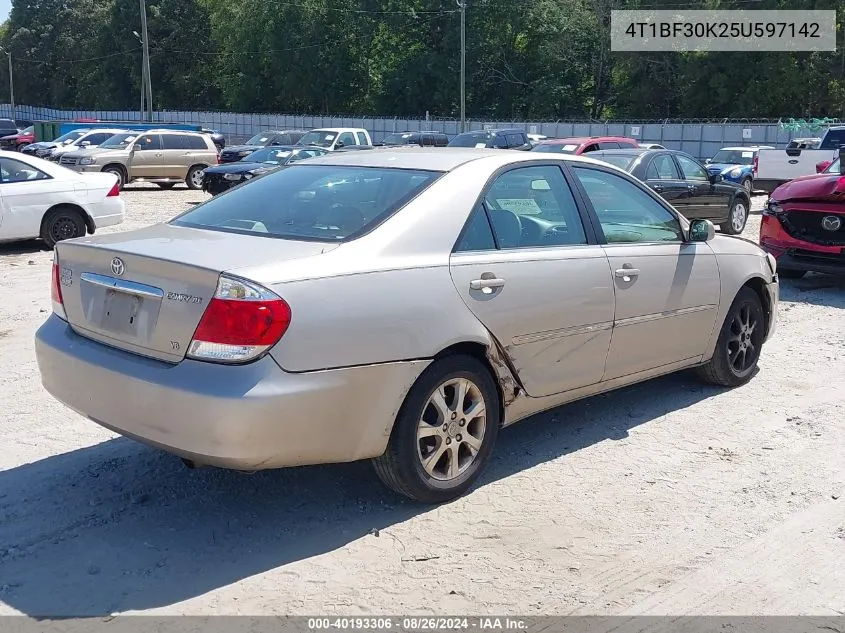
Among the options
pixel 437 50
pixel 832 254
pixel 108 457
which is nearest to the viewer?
pixel 108 457

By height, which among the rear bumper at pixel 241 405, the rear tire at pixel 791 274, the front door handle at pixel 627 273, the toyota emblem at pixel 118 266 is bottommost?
the rear tire at pixel 791 274

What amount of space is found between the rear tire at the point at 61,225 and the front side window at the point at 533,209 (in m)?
9.32

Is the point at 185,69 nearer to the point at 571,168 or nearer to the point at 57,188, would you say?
the point at 57,188

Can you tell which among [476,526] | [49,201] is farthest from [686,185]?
[476,526]

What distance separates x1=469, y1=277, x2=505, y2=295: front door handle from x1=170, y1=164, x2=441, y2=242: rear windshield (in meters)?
0.51

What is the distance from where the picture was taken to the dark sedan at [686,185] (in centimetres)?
1378

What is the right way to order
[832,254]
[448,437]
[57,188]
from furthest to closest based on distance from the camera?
[57,188] < [832,254] < [448,437]

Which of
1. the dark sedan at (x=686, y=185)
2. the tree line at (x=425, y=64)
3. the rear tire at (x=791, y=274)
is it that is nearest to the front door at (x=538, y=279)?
the rear tire at (x=791, y=274)

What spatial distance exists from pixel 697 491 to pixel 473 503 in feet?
3.76

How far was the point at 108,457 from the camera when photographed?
500 centimetres

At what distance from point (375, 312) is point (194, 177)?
23.2 metres

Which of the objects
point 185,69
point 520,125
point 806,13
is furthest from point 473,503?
point 185,69

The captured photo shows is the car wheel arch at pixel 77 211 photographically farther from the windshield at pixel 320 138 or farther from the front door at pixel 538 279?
the windshield at pixel 320 138

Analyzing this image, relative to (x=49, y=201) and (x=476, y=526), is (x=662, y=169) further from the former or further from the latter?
(x=476, y=526)
